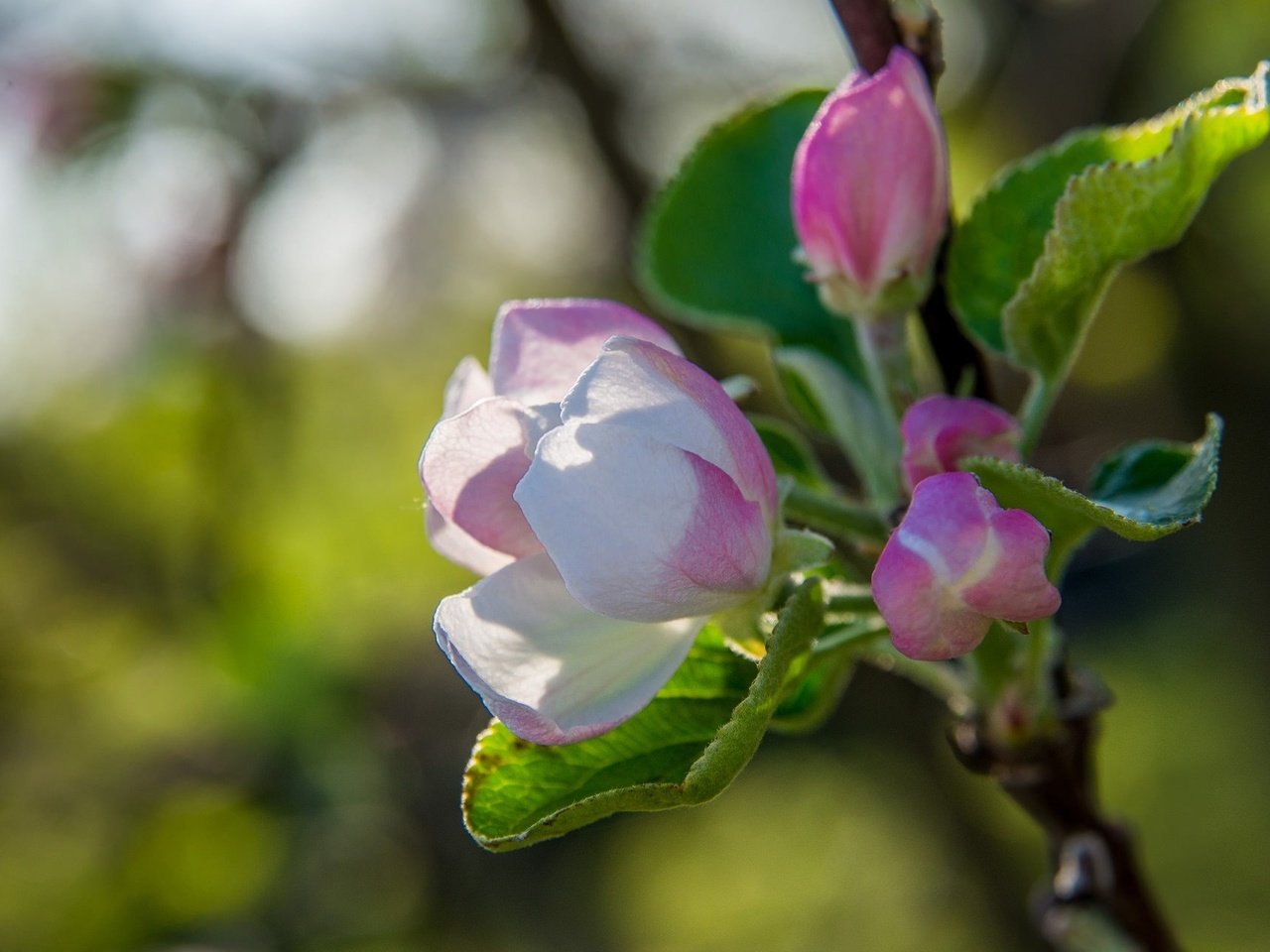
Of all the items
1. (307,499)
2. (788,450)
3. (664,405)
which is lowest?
(307,499)

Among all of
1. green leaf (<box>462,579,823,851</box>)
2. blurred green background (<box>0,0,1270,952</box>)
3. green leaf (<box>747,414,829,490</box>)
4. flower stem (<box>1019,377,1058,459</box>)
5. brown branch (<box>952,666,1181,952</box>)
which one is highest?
flower stem (<box>1019,377,1058,459</box>)

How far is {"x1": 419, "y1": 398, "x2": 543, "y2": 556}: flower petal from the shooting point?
0.35 m

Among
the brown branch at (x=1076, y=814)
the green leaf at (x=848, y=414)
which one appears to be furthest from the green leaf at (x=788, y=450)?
the brown branch at (x=1076, y=814)

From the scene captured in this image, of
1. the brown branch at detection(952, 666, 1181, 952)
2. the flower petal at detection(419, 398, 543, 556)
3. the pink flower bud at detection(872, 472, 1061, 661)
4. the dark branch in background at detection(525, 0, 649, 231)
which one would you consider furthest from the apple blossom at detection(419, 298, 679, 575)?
the dark branch in background at detection(525, 0, 649, 231)

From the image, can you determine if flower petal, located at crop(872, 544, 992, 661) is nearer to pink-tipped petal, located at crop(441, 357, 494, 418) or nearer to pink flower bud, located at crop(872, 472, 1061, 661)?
pink flower bud, located at crop(872, 472, 1061, 661)

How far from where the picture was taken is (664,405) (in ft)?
1.09

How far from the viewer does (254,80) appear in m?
1.96

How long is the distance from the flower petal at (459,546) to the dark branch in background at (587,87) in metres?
1.47

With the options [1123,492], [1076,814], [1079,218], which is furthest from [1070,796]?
[1079,218]

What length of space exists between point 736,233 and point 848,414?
0.47 ft

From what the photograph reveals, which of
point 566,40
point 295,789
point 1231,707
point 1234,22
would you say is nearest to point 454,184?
point 566,40

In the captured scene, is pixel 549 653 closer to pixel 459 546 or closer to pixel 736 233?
pixel 459 546

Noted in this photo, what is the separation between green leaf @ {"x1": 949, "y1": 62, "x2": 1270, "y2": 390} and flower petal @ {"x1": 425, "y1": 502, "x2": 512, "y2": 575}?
0.64 feet

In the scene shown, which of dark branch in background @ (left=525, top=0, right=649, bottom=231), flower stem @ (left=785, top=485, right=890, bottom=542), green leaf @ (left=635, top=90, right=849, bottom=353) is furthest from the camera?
dark branch in background @ (left=525, top=0, right=649, bottom=231)
